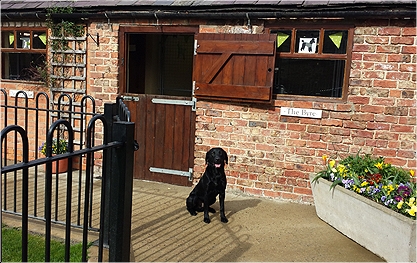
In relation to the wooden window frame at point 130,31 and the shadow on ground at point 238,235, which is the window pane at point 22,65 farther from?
the shadow on ground at point 238,235

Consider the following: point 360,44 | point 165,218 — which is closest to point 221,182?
point 165,218

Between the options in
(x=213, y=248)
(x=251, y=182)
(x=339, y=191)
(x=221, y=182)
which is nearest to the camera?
(x=213, y=248)

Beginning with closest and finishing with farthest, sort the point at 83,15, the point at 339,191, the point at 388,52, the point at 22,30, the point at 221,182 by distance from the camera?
the point at 339,191 → the point at 221,182 → the point at 388,52 → the point at 83,15 → the point at 22,30

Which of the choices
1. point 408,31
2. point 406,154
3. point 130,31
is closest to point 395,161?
point 406,154

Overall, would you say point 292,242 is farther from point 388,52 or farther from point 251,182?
point 388,52

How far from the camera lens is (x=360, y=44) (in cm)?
473

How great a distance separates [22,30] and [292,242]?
5659mm

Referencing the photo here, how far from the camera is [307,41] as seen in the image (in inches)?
195

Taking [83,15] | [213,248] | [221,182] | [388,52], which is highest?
[83,15]

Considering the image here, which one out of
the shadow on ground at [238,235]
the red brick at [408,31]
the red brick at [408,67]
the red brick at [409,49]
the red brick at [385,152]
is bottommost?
the shadow on ground at [238,235]

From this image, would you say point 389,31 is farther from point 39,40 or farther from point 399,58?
point 39,40

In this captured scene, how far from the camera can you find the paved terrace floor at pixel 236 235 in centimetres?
353

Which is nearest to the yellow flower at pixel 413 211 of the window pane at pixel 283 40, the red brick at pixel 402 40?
the red brick at pixel 402 40

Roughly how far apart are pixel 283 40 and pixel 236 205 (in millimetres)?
Result: 2307
